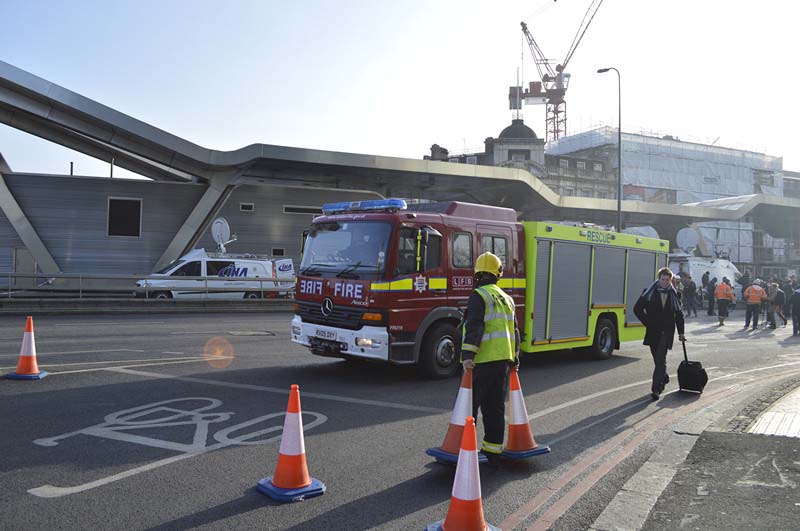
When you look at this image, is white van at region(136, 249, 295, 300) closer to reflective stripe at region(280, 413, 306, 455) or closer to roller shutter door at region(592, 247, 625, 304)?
roller shutter door at region(592, 247, 625, 304)

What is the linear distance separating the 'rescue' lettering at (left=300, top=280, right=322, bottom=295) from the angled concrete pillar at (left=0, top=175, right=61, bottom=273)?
910 inches

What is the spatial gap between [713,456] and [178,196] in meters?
29.6

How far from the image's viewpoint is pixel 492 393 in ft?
18.4

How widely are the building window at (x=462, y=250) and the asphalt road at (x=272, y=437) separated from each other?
1876 mm

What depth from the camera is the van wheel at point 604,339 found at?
1291cm

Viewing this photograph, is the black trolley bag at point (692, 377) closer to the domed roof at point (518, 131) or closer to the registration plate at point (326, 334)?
the registration plate at point (326, 334)

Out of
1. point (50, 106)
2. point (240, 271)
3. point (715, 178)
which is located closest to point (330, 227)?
point (240, 271)

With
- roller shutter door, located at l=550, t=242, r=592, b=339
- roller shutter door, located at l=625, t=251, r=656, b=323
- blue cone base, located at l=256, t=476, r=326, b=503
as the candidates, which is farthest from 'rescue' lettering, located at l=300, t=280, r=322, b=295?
roller shutter door, located at l=625, t=251, r=656, b=323

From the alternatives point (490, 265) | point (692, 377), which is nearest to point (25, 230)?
point (692, 377)

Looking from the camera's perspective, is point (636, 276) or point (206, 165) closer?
point (636, 276)

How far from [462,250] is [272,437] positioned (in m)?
4.91

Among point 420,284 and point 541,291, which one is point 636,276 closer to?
point 541,291

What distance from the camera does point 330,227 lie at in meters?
10.3

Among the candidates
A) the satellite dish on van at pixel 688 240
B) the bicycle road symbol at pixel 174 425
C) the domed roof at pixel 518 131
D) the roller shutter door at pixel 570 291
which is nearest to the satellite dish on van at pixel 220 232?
the roller shutter door at pixel 570 291
